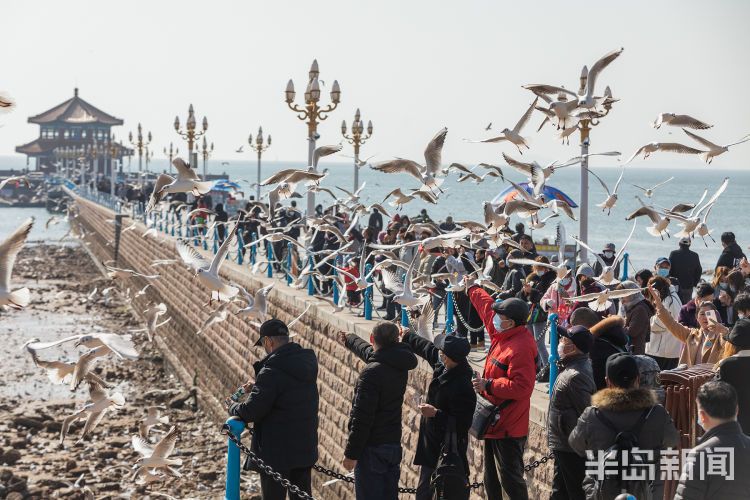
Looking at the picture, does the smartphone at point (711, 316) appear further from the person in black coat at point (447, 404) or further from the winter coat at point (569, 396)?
the person in black coat at point (447, 404)

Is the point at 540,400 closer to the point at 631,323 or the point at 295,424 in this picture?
the point at 631,323

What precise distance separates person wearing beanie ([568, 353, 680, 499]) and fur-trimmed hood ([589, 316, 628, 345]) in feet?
3.40

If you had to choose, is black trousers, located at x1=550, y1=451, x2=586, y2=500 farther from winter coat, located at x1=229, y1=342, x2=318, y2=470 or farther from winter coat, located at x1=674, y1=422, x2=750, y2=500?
winter coat, located at x1=229, y1=342, x2=318, y2=470

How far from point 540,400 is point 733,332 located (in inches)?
74.9

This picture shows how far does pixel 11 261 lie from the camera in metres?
6.99

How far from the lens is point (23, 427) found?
15.8 metres

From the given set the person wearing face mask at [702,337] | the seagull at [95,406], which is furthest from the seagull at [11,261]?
the person wearing face mask at [702,337]

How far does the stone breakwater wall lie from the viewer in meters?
7.58

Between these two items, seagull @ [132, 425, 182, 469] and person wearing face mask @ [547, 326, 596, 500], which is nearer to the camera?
person wearing face mask @ [547, 326, 596, 500]

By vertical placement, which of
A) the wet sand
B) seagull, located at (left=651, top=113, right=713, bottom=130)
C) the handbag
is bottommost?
the wet sand

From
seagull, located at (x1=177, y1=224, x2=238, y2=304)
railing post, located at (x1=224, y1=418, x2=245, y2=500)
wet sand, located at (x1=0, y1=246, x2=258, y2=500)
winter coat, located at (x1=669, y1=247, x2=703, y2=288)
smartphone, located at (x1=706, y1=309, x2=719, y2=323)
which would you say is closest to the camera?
railing post, located at (x1=224, y1=418, x2=245, y2=500)

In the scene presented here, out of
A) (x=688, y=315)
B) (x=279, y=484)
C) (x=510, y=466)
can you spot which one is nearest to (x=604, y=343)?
(x=510, y=466)

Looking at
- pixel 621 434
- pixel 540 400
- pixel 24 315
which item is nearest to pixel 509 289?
pixel 540 400

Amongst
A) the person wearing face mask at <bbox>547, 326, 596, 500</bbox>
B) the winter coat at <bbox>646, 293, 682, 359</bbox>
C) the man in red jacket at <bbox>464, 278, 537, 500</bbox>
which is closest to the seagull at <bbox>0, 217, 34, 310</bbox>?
the man in red jacket at <bbox>464, 278, 537, 500</bbox>
